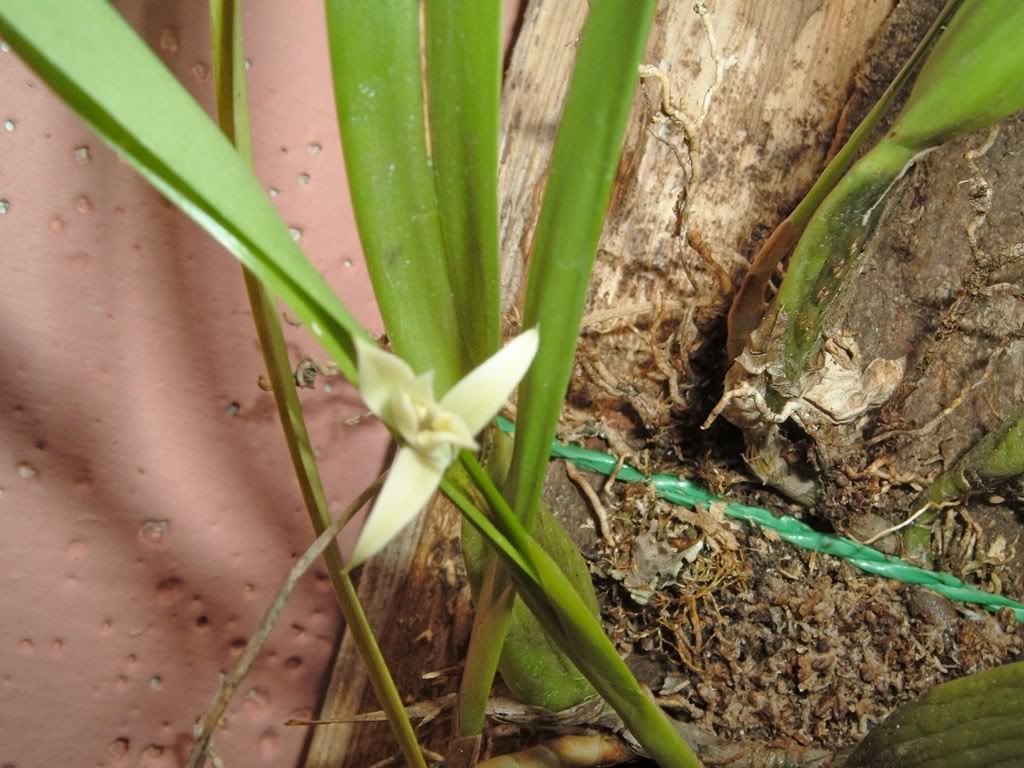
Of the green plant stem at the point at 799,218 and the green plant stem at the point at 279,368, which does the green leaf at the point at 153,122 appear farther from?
the green plant stem at the point at 799,218

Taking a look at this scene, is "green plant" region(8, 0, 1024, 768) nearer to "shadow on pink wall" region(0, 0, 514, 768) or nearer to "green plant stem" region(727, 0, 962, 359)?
"green plant stem" region(727, 0, 962, 359)

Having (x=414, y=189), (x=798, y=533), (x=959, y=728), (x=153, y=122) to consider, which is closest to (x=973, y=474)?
(x=798, y=533)

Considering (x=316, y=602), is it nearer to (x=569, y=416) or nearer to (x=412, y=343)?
(x=569, y=416)

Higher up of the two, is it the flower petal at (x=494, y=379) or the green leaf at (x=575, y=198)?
the green leaf at (x=575, y=198)

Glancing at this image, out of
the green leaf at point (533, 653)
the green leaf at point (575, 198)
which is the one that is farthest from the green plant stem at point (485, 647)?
the green leaf at point (575, 198)

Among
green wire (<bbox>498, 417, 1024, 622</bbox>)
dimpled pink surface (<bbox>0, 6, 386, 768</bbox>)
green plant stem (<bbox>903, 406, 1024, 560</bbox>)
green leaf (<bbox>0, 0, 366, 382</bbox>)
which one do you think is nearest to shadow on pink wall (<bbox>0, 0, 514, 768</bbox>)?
dimpled pink surface (<bbox>0, 6, 386, 768</bbox>)
